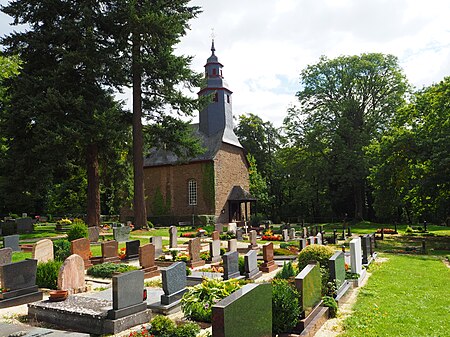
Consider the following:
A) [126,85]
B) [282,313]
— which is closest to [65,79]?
[126,85]

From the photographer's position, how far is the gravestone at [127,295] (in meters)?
6.98

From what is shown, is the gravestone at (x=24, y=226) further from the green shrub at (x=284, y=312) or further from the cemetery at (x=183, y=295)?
the green shrub at (x=284, y=312)

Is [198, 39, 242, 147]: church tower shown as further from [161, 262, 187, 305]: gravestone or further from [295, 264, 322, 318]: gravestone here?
[295, 264, 322, 318]: gravestone

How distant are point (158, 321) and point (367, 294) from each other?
5.61 m

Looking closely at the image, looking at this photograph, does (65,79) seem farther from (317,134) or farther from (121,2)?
(317,134)

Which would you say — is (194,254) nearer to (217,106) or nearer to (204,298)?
(204,298)

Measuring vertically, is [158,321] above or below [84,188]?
below

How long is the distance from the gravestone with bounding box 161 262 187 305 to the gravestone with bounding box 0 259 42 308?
3.44 m

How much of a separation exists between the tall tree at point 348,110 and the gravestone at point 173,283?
30.3 meters

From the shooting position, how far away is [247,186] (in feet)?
137

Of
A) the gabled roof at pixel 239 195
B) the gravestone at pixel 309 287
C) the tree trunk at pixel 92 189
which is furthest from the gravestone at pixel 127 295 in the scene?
the gabled roof at pixel 239 195

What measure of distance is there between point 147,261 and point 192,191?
2478 centimetres

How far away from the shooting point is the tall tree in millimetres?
37000

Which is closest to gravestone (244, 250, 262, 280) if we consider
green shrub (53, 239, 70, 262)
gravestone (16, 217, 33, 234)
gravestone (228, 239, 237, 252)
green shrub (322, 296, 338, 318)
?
green shrub (322, 296, 338, 318)
